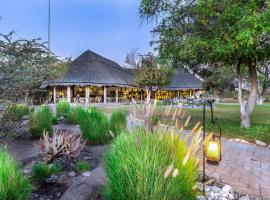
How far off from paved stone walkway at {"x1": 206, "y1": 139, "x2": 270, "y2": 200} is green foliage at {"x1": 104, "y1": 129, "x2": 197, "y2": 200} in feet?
4.85

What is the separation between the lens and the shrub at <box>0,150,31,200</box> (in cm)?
276

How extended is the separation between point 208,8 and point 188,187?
756 cm

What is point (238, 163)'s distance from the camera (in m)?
5.28

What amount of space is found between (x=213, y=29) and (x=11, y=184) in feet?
26.9

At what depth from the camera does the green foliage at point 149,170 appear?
8.34 ft

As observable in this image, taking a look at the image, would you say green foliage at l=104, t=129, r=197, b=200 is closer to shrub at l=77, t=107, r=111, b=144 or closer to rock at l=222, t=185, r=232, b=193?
rock at l=222, t=185, r=232, b=193

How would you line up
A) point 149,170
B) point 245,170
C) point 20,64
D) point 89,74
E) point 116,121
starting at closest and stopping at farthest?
point 149,170 < point 20,64 < point 245,170 < point 116,121 < point 89,74

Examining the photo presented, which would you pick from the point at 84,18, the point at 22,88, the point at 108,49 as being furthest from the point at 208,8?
the point at 108,49

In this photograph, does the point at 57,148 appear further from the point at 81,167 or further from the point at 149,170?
the point at 149,170

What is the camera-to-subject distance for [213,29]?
9.34 m

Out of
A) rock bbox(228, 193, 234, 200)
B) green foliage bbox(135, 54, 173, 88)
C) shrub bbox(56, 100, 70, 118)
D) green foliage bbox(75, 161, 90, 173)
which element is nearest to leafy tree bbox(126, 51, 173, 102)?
green foliage bbox(135, 54, 173, 88)

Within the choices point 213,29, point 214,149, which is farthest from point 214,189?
point 213,29

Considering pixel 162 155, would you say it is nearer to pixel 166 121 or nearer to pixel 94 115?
pixel 166 121

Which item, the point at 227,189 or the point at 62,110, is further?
the point at 62,110
